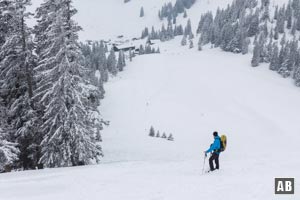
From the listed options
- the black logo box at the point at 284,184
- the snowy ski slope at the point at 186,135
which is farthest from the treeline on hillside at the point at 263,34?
the black logo box at the point at 284,184

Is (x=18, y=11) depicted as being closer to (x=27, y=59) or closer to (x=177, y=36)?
(x=27, y=59)

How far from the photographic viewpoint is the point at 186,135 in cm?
6378

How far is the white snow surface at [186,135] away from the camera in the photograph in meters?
14.8

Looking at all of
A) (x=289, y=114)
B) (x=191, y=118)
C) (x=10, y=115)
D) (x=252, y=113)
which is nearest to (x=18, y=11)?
(x=10, y=115)

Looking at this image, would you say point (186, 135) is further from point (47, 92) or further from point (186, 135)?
point (47, 92)

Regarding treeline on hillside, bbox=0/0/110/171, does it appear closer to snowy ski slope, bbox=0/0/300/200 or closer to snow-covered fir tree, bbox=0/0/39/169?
snow-covered fir tree, bbox=0/0/39/169

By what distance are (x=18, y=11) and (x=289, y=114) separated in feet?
220

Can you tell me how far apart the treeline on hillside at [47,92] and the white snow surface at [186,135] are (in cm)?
221

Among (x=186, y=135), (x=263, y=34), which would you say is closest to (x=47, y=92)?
(x=186, y=135)

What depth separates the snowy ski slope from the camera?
1481 centimetres

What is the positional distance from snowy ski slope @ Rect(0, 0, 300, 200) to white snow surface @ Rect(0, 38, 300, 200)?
0.05 meters

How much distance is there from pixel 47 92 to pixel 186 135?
4468cm

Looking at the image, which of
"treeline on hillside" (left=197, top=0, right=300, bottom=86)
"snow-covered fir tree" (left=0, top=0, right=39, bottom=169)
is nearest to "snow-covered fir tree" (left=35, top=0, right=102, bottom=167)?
"snow-covered fir tree" (left=0, top=0, right=39, bottom=169)

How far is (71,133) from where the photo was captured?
21.7 m
